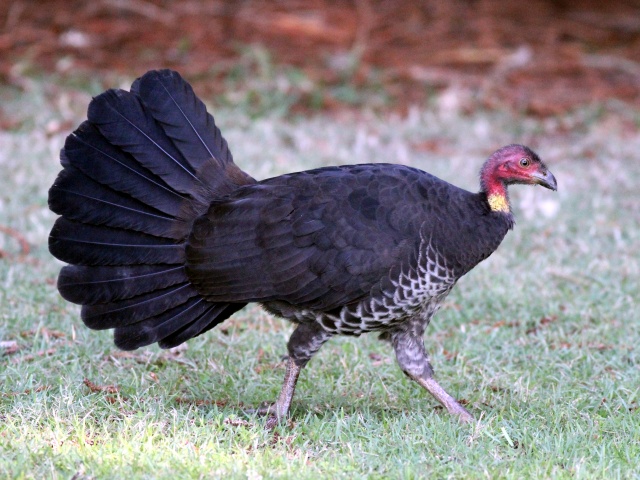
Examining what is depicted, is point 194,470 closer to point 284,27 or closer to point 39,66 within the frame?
point 39,66

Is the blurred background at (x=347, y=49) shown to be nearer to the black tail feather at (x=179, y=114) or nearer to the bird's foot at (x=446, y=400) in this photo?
the black tail feather at (x=179, y=114)

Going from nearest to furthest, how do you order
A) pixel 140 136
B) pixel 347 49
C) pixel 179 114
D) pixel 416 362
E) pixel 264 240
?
pixel 264 240
pixel 416 362
pixel 140 136
pixel 179 114
pixel 347 49

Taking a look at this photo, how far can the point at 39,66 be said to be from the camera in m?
10.9

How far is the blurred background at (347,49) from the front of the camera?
10.9 m

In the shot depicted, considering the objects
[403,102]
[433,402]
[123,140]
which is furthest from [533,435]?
[403,102]

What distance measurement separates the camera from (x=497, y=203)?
4.63m

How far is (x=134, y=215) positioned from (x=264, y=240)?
2.20 feet

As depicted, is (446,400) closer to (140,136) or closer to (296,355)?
(296,355)

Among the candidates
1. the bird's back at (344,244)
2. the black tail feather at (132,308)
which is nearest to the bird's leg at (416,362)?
the bird's back at (344,244)

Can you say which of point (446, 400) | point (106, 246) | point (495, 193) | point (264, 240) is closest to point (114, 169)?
point (106, 246)

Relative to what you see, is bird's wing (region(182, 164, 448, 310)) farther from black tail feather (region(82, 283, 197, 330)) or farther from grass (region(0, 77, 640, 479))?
grass (region(0, 77, 640, 479))

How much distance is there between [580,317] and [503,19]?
783 centimetres

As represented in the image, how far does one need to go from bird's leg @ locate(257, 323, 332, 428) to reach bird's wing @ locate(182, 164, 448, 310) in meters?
0.16

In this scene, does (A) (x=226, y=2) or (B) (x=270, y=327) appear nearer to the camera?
(B) (x=270, y=327)
